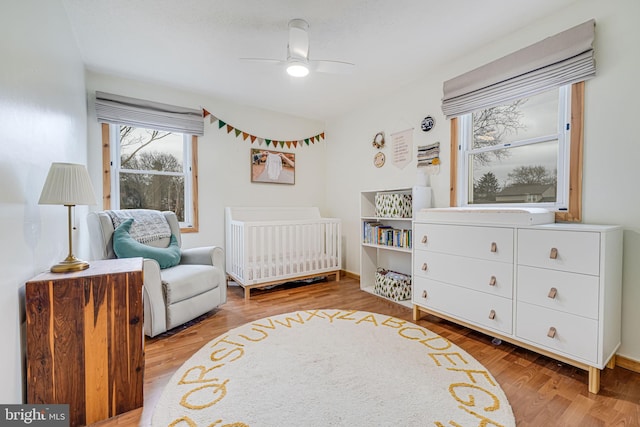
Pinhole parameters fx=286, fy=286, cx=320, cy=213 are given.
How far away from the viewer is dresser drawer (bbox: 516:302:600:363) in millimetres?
1544

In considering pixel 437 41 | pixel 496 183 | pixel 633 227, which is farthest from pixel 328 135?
pixel 633 227

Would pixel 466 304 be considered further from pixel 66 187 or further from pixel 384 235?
pixel 66 187

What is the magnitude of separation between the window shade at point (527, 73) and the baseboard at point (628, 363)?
1787 millimetres

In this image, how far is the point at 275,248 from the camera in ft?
10.6

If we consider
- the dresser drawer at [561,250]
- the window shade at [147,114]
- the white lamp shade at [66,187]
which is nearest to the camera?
the white lamp shade at [66,187]

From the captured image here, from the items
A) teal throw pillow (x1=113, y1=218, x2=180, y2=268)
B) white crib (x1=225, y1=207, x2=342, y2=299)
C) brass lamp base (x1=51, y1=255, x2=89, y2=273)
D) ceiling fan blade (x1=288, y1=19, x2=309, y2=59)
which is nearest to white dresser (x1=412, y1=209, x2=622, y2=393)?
white crib (x1=225, y1=207, x2=342, y2=299)

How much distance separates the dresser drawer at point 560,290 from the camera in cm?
155

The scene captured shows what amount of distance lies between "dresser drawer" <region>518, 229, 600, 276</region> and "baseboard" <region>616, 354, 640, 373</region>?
2.45ft

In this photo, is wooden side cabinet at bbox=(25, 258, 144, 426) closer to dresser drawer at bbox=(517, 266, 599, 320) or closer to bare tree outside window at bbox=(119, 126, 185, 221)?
bare tree outside window at bbox=(119, 126, 185, 221)

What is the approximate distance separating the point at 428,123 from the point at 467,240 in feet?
4.51

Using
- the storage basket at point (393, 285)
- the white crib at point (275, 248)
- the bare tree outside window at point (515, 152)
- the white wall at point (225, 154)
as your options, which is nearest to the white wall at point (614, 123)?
the bare tree outside window at point (515, 152)

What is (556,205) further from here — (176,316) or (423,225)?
(176,316)

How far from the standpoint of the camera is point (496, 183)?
2480 mm

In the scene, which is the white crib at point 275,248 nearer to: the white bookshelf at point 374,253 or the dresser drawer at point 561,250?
the white bookshelf at point 374,253
